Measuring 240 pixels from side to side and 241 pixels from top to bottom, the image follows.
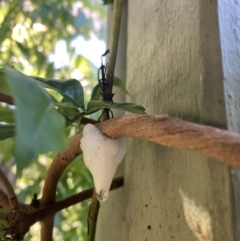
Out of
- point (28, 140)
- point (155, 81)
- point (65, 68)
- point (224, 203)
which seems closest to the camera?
point (28, 140)

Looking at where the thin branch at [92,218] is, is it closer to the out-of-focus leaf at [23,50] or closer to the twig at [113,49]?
the twig at [113,49]

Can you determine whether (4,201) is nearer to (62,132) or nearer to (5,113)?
(5,113)

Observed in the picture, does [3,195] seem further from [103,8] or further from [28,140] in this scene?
[103,8]

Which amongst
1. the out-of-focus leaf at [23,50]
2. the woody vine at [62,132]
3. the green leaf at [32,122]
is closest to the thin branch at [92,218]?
the woody vine at [62,132]

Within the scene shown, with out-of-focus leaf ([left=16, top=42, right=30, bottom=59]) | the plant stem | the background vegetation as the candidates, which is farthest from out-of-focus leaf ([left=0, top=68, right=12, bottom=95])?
out-of-focus leaf ([left=16, top=42, right=30, bottom=59])

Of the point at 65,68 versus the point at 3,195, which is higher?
→ the point at 65,68

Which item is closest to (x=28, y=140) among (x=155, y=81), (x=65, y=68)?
(x=155, y=81)
